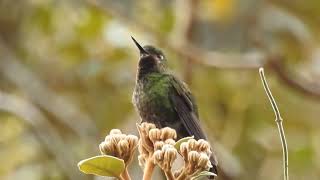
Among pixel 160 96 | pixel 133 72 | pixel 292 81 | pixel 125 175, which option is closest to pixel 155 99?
pixel 160 96

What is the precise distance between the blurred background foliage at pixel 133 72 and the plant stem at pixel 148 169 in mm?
2746

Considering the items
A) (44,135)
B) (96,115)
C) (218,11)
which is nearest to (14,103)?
(44,135)

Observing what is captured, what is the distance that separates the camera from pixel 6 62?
5.89m

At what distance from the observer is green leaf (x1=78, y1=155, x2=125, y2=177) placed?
7.19ft

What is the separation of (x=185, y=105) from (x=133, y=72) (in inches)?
94.6

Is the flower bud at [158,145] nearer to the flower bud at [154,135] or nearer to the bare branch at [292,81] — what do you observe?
the flower bud at [154,135]

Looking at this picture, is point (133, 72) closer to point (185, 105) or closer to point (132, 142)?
point (185, 105)

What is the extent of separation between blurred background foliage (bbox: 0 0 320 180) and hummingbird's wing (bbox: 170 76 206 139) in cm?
127

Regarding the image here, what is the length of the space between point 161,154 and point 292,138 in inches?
142

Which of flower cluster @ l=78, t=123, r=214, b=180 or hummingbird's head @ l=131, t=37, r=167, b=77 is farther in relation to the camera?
hummingbird's head @ l=131, t=37, r=167, b=77

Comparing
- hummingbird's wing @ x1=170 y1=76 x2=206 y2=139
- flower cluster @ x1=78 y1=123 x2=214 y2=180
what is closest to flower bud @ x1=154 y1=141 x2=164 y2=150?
flower cluster @ x1=78 y1=123 x2=214 y2=180

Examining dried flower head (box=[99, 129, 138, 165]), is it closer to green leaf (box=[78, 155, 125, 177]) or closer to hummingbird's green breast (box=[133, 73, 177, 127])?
green leaf (box=[78, 155, 125, 177])

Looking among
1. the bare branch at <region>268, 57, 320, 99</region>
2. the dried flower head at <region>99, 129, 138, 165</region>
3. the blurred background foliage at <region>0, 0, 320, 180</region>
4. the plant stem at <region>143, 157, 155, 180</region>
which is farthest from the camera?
the blurred background foliage at <region>0, 0, 320, 180</region>

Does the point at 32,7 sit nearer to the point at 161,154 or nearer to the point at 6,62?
the point at 6,62
